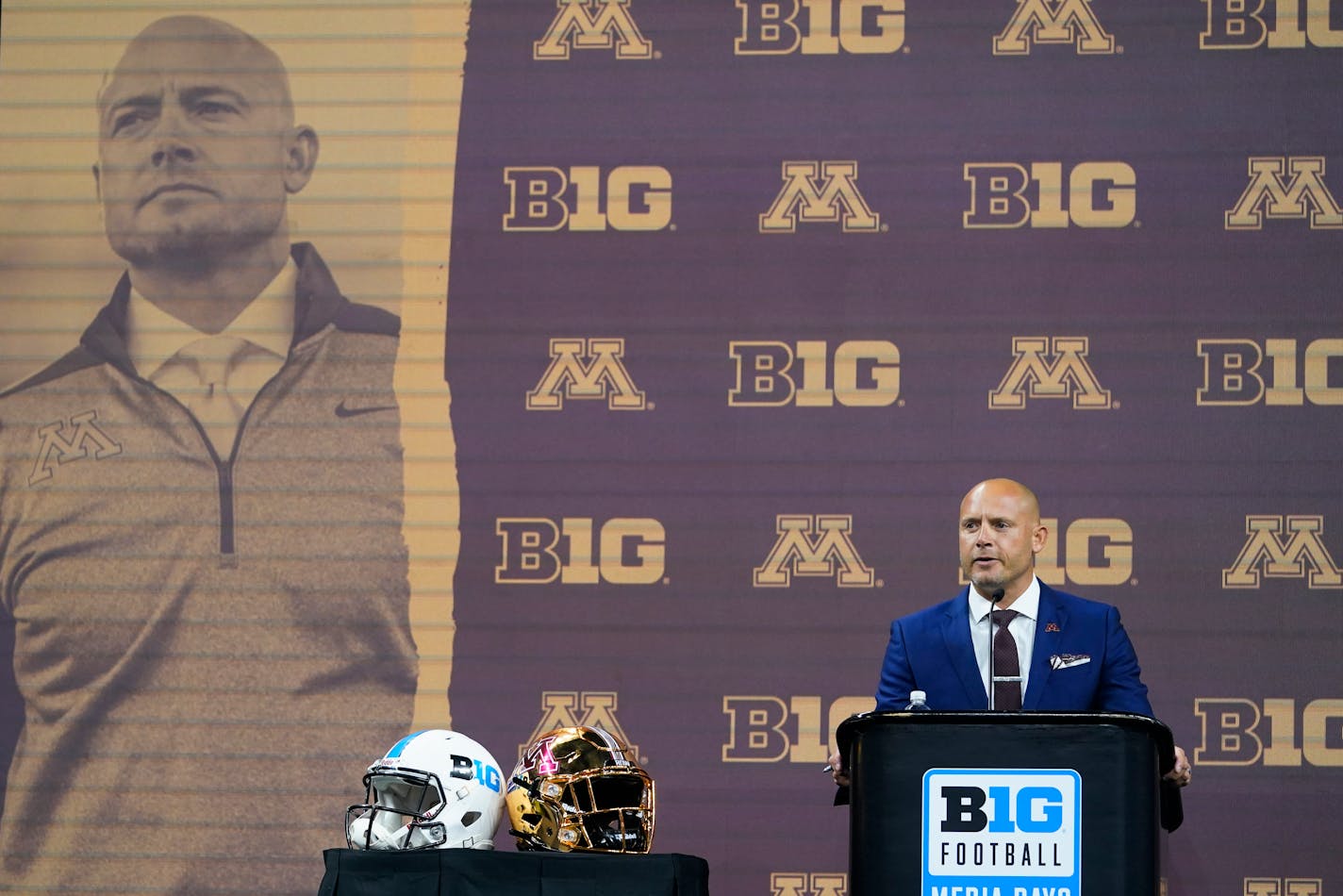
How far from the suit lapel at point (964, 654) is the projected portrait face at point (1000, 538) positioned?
87 mm

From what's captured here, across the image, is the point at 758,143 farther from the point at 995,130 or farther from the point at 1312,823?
the point at 1312,823

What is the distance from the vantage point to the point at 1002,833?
323 centimetres

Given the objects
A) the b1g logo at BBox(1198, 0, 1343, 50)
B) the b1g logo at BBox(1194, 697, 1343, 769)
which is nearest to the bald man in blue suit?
the b1g logo at BBox(1194, 697, 1343, 769)

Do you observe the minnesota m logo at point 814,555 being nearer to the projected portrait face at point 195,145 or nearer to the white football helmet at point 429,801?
the white football helmet at point 429,801

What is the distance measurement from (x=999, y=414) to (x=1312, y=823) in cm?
151

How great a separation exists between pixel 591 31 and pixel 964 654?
8.30 ft

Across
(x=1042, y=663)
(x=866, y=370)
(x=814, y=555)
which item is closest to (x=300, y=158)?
(x=866, y=370)

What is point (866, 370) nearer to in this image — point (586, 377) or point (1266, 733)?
point (586, 377)

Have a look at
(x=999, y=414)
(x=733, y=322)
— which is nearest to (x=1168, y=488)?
(x=999, y=414)

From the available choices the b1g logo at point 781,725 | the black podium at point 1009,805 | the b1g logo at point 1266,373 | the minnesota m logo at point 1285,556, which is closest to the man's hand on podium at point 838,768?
the black podium at point 1009,805

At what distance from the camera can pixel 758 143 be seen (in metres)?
5.48

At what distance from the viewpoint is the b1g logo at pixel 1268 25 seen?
5363 mm

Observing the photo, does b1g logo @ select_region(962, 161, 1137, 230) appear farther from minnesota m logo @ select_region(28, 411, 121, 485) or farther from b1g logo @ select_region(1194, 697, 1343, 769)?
minnesota m logo @ select_region(28, 411, 121, 485)

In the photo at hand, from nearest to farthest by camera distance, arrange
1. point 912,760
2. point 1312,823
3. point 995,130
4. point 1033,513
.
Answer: point 912,760
point 1033,513
point 1312,823
point 995,130
